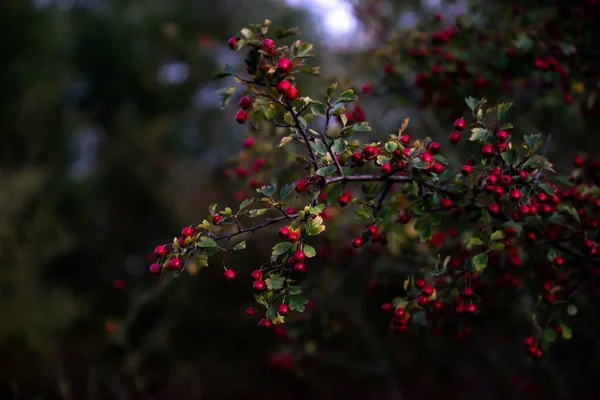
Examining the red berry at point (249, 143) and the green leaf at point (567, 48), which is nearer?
the green leaf at point (567, 48)

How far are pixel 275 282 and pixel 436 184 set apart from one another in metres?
0.72

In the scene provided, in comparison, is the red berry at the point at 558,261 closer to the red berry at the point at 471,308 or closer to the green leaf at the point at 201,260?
the red berry at the point at 471,308

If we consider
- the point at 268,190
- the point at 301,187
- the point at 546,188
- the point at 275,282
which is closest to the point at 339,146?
the point at 301,187

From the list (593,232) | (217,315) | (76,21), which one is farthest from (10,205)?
(76,21)

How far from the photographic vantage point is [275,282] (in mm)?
2031

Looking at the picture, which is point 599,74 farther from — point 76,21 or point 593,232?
point 76,21

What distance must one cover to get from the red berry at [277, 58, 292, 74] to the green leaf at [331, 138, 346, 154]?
0.34 m

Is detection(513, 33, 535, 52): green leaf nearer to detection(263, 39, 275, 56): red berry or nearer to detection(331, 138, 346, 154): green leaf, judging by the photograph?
detection(331, 138, 346, 154): green leaf

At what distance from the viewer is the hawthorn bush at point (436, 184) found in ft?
6.63

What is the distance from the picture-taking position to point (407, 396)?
8320mm

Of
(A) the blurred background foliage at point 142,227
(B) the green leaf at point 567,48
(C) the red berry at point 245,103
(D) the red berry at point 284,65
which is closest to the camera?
(D) the red berry at point 284,65

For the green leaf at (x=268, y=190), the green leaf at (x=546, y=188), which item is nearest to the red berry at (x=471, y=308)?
the green leaf at (x=546, y=188)

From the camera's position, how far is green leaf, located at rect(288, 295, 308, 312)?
1.99m

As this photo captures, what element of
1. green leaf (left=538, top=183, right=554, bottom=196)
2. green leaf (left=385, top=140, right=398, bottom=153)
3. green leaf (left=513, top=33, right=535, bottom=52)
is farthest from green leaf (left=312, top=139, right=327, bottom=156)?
green leaf (left=513, top=33, right=535, bottom=52)
